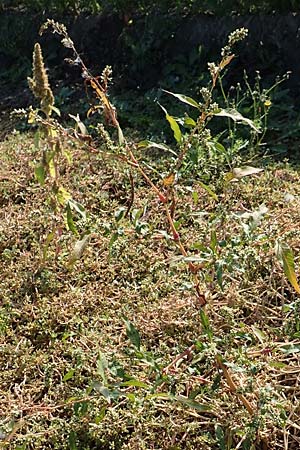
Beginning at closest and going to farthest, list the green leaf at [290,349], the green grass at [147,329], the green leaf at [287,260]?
the green leaf at [287,260], the green leaf at [290,349], the green grass at [147,329]

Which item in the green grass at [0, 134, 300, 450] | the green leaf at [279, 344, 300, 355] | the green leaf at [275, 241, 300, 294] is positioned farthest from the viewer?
the green grass at [0, 134, 300, 450]

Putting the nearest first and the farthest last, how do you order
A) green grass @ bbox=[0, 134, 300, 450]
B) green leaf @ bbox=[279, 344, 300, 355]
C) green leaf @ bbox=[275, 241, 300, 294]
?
Result: 1. green leaf @ bbox=[275, 241, 300, 294]
2. green leaf @ bbox=[279, 344, 300, 355]
3. green grass @ bbox=[0, 134, 300, 450]

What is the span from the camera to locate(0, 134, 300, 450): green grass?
76.5 inches

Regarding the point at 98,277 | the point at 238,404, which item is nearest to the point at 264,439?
the point at 238,404

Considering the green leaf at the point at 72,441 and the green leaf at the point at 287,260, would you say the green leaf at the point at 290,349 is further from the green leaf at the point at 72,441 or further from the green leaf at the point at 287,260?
the green leaf at the point at 72,441

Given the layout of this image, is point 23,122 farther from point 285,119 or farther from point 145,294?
point 145,294

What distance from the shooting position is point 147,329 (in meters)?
2.42

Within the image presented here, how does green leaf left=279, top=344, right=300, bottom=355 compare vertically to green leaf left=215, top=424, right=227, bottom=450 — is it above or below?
above

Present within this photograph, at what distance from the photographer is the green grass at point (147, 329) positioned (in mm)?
1942

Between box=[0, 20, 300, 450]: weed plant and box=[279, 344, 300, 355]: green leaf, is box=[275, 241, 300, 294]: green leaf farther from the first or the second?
box=[279, 344, 300, 355]: green leaf

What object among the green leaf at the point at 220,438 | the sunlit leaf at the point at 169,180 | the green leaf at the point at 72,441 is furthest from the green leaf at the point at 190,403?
the sunlit leaf at the point at 169,180

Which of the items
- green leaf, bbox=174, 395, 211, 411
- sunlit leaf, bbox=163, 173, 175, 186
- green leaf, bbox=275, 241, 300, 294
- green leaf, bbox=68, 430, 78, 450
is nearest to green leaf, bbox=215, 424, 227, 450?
green leaf, bbox=174, 395, 211, 411

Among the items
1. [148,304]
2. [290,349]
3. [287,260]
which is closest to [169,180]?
[287,260]

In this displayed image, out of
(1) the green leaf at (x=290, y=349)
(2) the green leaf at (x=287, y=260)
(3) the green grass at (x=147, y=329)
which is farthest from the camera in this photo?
(3) the green grass at (x=147, y=329)
